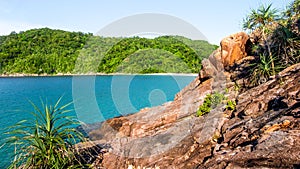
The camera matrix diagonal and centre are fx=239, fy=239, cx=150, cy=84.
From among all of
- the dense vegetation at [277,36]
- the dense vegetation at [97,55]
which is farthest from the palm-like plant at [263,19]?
the dense vegetation at [97,55]

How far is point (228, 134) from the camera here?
9000 mm

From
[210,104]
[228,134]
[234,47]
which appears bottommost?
[228,134]

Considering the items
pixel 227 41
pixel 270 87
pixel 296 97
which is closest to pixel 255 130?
pixel 296 97

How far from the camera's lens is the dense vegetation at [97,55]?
102 m

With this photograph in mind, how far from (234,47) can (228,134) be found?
1263 centimetres

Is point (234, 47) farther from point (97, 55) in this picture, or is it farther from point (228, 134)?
point (97, 55)

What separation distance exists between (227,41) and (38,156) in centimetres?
1776

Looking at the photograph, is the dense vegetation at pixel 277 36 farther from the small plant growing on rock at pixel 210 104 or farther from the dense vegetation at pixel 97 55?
the dense vegetation at pixel 97 55

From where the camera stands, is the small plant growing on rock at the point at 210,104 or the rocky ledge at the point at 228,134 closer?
the rocky ledge at the point at 228,134

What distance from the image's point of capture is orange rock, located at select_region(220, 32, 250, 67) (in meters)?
19.8

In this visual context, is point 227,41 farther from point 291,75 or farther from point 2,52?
point 2,52

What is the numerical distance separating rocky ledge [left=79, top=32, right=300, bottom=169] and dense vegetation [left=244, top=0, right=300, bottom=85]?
4.98 ft

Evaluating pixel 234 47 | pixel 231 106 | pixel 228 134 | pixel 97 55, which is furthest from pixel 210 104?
pixel 97 55

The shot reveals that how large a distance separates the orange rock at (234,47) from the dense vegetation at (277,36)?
153 inches
